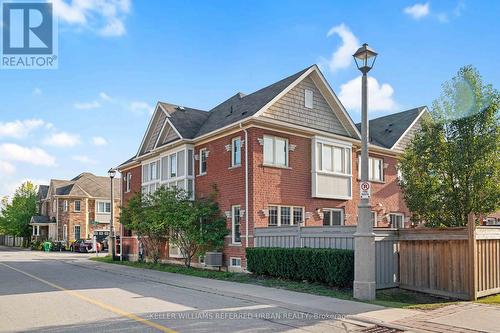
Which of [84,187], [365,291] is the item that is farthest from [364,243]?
[84,187]

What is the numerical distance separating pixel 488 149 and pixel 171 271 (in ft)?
43.7

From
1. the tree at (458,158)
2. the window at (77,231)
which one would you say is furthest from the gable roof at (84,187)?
the tree at (458,158)

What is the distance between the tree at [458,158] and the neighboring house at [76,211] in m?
44.7

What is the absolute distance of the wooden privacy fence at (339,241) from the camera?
13.3m

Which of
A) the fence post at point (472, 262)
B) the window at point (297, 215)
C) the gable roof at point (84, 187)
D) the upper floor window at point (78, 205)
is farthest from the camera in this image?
the gable roof at point (84, 187)

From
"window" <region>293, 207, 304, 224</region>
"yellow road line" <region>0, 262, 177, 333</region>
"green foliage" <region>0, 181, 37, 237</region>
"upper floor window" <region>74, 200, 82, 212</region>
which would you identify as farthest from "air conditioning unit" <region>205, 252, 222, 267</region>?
"green foliage" <region>0, 181, 37, 237</region>

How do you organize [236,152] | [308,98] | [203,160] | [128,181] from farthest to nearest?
1. [128,181]
2. [203,160]
3. [308,98]
4. [236,152]

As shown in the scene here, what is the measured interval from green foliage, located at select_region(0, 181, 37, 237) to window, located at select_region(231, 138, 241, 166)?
51.5 meters

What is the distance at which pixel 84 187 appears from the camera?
5878 cm

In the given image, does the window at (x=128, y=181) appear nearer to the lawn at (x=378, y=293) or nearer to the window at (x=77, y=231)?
the lawn at (x=378, y=293)

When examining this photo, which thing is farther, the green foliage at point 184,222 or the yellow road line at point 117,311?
the green foliage at point 184,222

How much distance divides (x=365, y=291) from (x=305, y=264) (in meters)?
3.25

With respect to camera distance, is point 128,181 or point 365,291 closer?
point 365,291

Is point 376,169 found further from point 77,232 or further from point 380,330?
point 77,232
